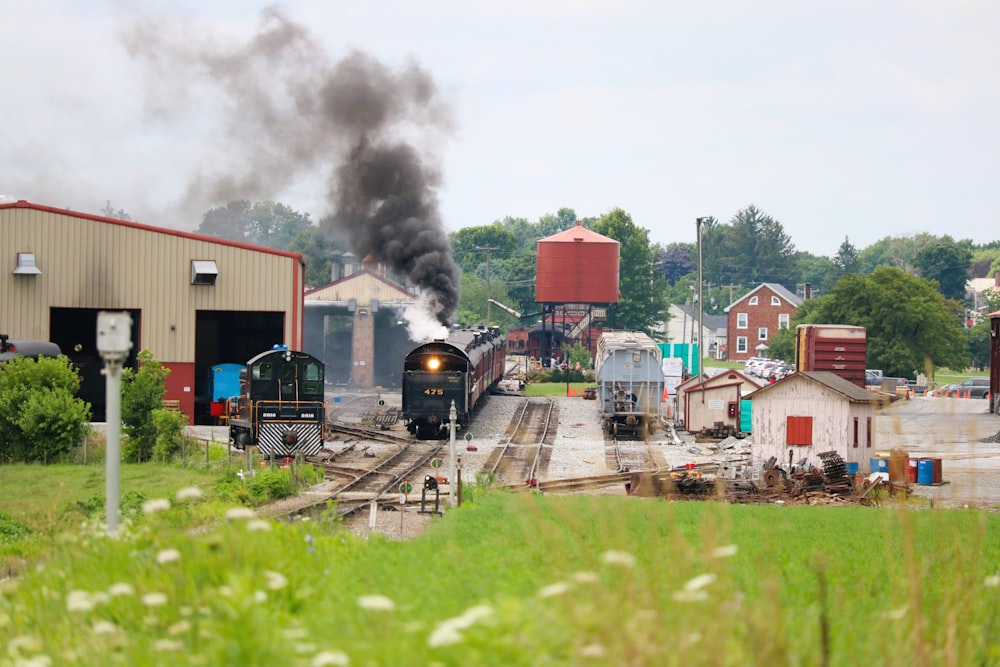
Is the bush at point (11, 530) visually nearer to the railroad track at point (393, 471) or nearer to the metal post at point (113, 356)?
the railroad track at point (393, 471)

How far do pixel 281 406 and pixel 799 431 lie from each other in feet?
48.1

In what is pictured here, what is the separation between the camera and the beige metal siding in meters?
40.9

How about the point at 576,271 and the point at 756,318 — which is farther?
the point at 756,318

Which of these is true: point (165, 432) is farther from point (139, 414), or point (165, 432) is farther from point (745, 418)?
point (745, 418)

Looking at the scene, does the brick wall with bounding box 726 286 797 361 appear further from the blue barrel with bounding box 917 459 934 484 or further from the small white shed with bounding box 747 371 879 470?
the blue barrel with bounding box 917 459 934 484

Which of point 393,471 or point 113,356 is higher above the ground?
point 113,356

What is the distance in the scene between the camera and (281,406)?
3319 centimetres

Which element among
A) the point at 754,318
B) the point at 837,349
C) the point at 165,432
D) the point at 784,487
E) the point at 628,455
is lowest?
the point at 784,487

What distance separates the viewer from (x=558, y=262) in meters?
79.8

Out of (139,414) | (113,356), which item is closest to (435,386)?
(139,414)

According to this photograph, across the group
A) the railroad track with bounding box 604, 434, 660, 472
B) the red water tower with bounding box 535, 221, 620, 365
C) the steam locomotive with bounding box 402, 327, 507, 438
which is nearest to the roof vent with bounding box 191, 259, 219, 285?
the steam locomotive with bounding box 402, 327, 507, 438

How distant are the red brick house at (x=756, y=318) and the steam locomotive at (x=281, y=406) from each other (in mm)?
75509

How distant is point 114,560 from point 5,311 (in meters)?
33.7

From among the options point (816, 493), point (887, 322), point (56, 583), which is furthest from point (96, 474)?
point (887, 322)
